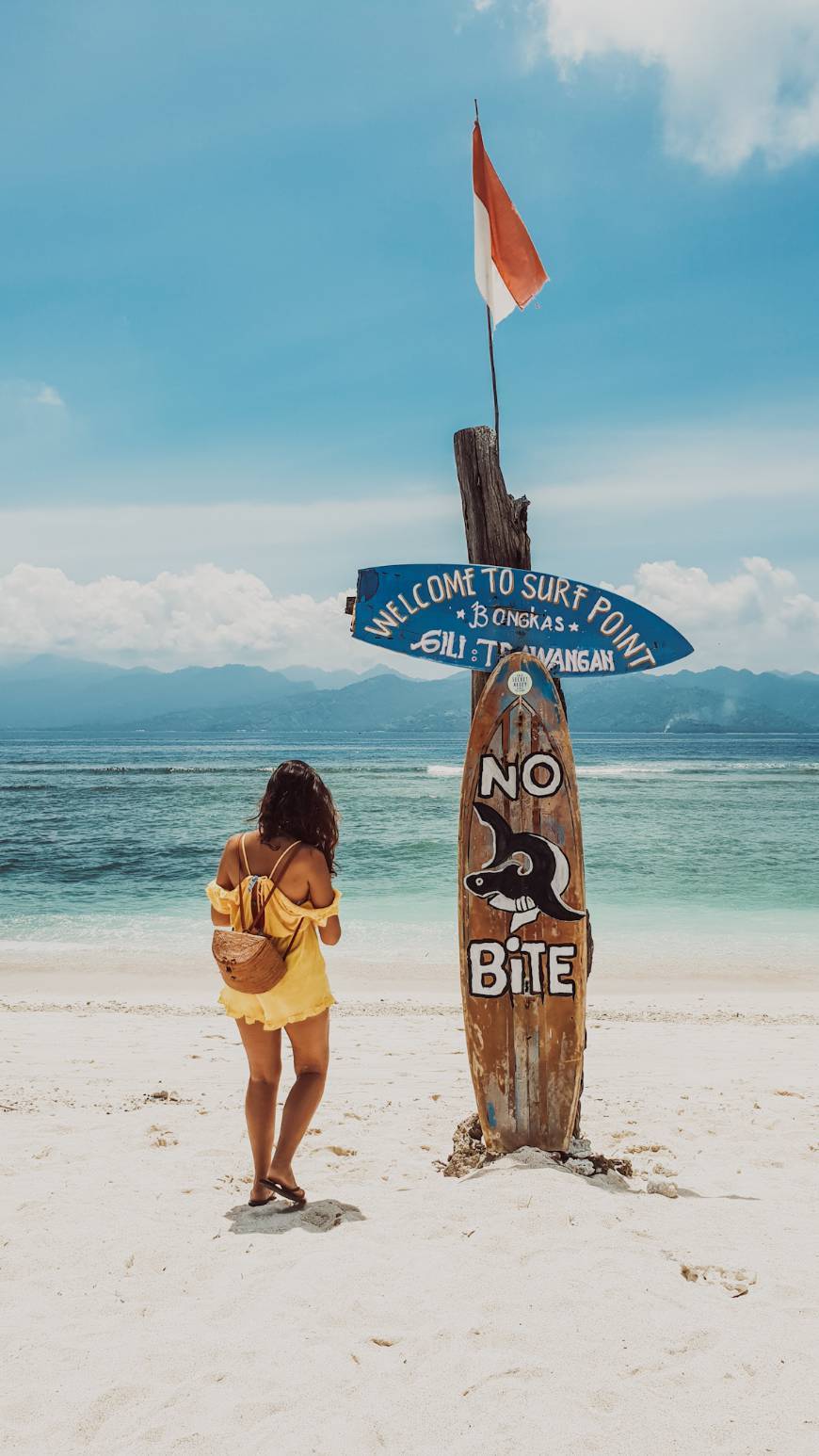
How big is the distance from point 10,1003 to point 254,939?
6.58 metres

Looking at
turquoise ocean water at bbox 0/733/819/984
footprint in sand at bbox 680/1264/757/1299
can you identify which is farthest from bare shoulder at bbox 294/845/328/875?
turquoise ocean water at bbox 0/733/819/984

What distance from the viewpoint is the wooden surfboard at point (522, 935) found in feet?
14.7

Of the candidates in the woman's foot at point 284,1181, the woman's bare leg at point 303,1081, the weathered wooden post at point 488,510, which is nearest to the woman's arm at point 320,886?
the woman's bare leg at point 303,1081

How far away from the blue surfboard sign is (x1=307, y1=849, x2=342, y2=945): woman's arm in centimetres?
138

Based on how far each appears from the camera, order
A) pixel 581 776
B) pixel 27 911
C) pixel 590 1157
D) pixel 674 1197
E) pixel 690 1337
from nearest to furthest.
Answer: pixel 690 1337 < pixel 674 1197 < pixel 590 1157 < pixel 27 911 < pixel 581 776

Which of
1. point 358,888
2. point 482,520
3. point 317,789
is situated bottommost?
point 358,888

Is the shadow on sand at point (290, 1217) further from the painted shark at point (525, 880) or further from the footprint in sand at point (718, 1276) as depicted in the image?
the painted shark at point (525, 880)

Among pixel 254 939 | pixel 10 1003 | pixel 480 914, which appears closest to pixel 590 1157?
pixel 480 914

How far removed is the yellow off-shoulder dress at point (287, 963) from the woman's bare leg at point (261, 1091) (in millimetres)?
62

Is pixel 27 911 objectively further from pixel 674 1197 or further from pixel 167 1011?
pixel 674 1197

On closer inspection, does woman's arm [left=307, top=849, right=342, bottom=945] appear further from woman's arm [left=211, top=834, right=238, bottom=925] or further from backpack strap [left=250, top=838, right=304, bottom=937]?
woman's arm [left=211, top=834, right=238, bottom=925]

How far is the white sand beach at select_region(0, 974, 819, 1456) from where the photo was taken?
2453 millimetres

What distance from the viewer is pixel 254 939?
11.7 feet

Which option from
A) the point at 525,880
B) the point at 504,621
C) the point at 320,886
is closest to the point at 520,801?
the point at 525,880
